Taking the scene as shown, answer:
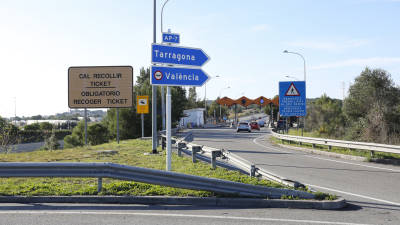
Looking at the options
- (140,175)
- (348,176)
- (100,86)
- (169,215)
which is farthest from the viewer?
(100,86)

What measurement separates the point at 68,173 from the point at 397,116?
28713mm

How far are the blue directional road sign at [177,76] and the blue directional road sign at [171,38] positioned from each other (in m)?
0.80

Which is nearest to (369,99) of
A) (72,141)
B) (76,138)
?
(76,138)

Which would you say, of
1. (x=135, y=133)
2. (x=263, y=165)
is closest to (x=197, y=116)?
(x=135, y=133)

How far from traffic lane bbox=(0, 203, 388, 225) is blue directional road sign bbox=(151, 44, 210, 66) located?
3.98 metres

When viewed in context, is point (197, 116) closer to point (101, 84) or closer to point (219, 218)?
point (101, 84)

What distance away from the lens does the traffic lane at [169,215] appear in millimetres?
5953

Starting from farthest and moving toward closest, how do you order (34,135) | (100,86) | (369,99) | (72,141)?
(34,135) → (72,141) → (369,99) → (100,86)

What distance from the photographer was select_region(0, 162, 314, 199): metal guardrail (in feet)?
24.0

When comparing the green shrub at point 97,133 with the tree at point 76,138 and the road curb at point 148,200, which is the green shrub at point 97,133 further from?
the road curb at point 148,200

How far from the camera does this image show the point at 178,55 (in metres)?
9.79

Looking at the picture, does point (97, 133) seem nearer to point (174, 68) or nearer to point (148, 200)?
point (174, 68)

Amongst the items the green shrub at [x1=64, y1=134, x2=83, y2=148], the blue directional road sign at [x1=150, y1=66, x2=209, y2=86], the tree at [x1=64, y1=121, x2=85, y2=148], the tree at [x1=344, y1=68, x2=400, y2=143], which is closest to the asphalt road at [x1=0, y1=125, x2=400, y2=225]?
the blue directional road sign at [x1=150, y1=66, x2=209, y2=86]

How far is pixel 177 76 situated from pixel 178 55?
54cm
